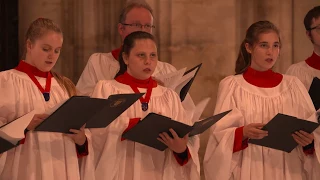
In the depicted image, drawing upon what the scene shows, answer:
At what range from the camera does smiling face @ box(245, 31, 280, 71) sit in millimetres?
5438

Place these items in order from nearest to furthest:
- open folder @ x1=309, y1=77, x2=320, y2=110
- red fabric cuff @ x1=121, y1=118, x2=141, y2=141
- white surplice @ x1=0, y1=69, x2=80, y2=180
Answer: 1. white surplice @ x1=0, y1=69, x2=80, y2=180
2. red fabric cuff @ x1=121, y1=118, x2=141, y2=141
3. open folder @ x1=309, y1=77, x2=320, y2=110

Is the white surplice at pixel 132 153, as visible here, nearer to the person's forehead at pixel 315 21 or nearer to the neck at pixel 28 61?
the neck at pixel 28 61

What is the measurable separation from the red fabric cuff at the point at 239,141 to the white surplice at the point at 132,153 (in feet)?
0.94

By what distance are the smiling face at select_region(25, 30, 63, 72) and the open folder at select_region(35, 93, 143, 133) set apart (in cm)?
49

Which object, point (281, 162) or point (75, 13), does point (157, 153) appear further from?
point (75, 13)

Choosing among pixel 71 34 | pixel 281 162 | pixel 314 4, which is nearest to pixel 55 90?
pixel 281 162


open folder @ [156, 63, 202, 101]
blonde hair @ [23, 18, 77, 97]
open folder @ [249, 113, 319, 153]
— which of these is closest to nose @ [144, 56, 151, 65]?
open folder @ [156, 63, 202, 101]

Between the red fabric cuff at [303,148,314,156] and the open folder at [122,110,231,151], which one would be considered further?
the red fabric cuff at [303,148,314,156]

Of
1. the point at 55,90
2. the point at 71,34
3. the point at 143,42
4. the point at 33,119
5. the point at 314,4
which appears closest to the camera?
the point at 33,119

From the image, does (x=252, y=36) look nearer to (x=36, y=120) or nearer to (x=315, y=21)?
(x=315, y=21)

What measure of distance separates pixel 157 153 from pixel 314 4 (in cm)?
337

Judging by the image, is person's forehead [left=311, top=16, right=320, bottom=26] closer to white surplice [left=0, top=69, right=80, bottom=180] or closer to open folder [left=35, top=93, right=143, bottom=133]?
open folder [left=35, top=93, right=143, bottom=133]

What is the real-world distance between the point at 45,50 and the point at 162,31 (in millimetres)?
2555

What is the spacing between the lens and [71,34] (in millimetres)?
7254
